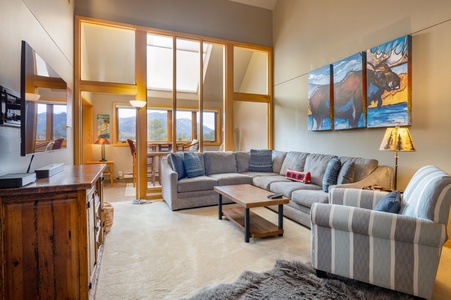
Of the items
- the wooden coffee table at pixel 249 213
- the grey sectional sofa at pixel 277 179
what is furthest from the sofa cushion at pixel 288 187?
the wooden coffee table at pixel 249 213

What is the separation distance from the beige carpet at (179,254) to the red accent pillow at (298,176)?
865mm

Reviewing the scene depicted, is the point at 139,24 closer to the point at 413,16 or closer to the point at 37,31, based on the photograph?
the point at 37,31

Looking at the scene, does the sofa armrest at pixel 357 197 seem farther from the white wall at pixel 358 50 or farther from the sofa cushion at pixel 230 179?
the sofa cushion at pixel 230 179

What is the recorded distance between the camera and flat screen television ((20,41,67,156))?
1676mm

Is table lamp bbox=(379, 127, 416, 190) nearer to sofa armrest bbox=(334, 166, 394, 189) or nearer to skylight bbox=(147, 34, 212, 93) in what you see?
sofa armrest bbox=(334, 166, 394, 189)

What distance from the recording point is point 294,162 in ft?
15.0

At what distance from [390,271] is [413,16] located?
2988 mm

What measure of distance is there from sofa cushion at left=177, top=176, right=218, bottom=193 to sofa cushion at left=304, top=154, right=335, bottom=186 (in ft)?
5.32

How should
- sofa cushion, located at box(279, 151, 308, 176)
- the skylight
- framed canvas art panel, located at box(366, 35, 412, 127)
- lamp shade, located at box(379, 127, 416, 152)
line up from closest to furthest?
lamp shade, located at box(379, 127, 416, 152)
framed canvas art panel, located at box(366, 35, 412, 127)
sofa cushion, located at box(279, 151, 308, 176)
the skylight

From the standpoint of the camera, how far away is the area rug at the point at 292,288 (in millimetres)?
1783

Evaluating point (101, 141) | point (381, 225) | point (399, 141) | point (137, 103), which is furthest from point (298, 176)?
point (101, 141)

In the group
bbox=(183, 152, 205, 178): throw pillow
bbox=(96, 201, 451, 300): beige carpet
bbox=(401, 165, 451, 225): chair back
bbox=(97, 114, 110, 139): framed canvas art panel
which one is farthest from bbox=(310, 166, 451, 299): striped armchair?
bbox=(97, 114, 110, 139): framed canvas art panel

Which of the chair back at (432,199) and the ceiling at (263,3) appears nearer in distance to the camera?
the chair back at (432,199)

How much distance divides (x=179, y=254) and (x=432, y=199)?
2172mm
